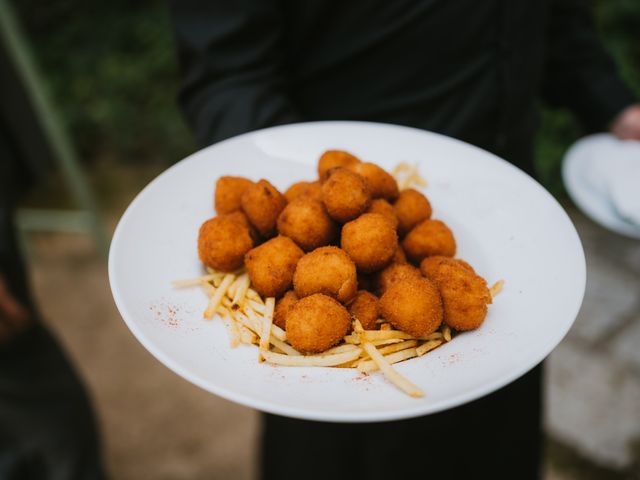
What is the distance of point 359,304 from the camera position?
1.36 m

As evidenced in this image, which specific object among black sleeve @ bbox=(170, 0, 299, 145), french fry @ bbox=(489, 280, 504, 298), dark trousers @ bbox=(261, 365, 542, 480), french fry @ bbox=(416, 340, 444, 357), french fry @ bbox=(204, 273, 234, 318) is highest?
black sleeve @ bbox=(170, 0, 299, 145)

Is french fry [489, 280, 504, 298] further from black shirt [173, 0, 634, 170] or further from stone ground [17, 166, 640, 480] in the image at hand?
stone ground [17, 166, 640, 480]

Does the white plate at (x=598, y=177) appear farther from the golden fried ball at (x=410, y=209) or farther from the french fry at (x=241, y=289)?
the french fry at (x=241, y=289)

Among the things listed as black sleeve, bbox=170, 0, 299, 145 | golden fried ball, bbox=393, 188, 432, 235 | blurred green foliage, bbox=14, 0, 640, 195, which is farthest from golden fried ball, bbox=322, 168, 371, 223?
blurred green foliage, bbox=14, 0, 640, 195

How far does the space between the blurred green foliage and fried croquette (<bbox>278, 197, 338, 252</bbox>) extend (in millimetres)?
4305

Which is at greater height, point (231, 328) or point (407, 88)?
point (407, 88)

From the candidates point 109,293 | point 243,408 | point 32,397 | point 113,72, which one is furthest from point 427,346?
point 113,72

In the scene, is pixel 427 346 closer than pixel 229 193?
Yes

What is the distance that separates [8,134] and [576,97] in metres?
3.00

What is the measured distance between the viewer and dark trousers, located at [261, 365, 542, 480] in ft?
6.98

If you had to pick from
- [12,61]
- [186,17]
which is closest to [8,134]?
[12,61]

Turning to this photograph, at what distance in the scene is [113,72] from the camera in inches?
233

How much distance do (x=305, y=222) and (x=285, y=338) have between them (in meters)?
0.31

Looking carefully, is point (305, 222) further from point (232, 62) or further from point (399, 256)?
point (232, 62)
